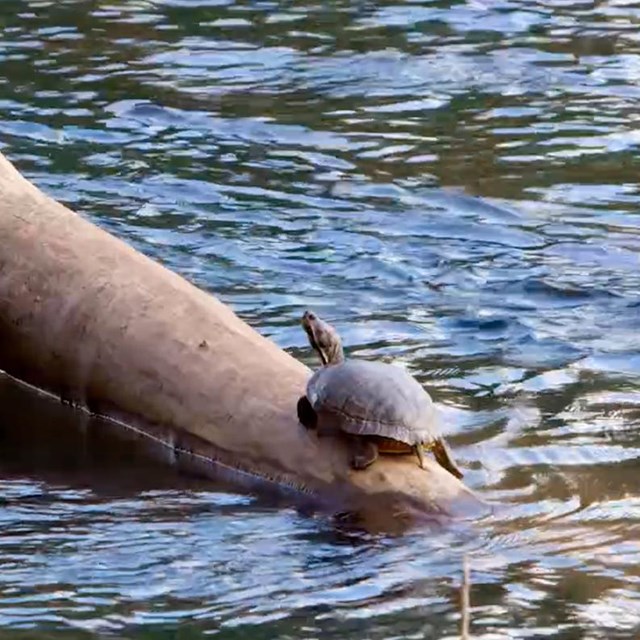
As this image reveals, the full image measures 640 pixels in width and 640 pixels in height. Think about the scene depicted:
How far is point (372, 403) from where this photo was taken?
6332mm

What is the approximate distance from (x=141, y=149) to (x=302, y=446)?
196 inches

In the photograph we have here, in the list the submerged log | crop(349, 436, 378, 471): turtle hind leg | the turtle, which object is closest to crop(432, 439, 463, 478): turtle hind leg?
the turtle

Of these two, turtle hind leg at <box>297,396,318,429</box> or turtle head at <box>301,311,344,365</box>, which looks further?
turtle head at <box>301,311,344,365</box>

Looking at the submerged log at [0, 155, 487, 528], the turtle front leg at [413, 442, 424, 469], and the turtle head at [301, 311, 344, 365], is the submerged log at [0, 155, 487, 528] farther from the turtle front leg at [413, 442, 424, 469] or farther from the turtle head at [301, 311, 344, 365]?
the turtle head at [301, 311, 344, 365]

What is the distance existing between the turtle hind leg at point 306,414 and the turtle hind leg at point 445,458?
409 mm

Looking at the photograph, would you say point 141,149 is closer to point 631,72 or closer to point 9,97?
point 9,97

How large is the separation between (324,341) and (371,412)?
972mm

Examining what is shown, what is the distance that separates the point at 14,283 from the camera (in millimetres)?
7547

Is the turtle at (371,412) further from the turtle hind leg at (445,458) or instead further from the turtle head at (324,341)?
the turtle head at (324,341)

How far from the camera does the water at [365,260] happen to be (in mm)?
5715

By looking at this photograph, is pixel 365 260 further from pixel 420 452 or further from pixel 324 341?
pixel 420 452

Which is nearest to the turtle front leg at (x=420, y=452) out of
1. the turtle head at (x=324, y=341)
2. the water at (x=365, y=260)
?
the water at (x=365, y=260)

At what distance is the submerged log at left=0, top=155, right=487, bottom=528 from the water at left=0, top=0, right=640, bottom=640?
0.14 m

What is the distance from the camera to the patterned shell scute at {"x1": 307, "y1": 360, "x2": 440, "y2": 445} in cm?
623
